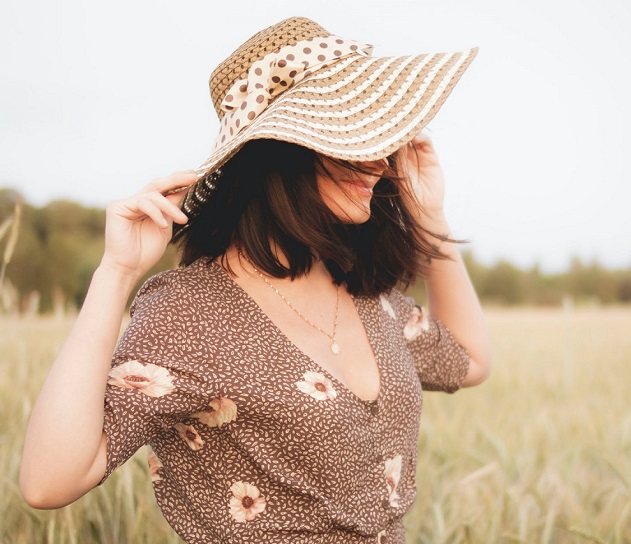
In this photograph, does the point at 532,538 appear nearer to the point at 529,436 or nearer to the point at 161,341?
the point at 529,436

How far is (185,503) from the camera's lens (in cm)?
125

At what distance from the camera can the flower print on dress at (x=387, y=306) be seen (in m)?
1.50

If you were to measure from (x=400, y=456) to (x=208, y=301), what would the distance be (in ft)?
1.53

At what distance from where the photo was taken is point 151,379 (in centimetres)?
106

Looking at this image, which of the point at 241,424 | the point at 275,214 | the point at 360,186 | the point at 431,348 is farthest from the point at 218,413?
the point at 431,348

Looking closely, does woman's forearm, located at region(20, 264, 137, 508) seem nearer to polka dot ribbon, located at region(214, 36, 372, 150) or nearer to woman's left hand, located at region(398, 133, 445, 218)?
polka dot ribbon, located at region(214, 36, 372, 150)

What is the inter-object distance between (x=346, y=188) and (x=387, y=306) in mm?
346

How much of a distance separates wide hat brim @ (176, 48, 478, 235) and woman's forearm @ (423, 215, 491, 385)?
1.28ft

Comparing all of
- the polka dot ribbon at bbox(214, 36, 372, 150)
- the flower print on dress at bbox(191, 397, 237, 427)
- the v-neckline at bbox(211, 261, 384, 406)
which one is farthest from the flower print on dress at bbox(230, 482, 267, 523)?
the polka dot ribbon at bbox(214, 36, 372, 150)

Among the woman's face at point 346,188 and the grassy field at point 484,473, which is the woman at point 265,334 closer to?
the woman's face at point 346,188

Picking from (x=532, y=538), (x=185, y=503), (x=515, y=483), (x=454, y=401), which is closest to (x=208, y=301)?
(x=185, y=503)

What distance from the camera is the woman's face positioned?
126cm

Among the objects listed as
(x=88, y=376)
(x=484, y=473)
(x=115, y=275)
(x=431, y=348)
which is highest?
(x=115, y=275)

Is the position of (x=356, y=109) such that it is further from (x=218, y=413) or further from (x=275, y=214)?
(x=218, y=413)
